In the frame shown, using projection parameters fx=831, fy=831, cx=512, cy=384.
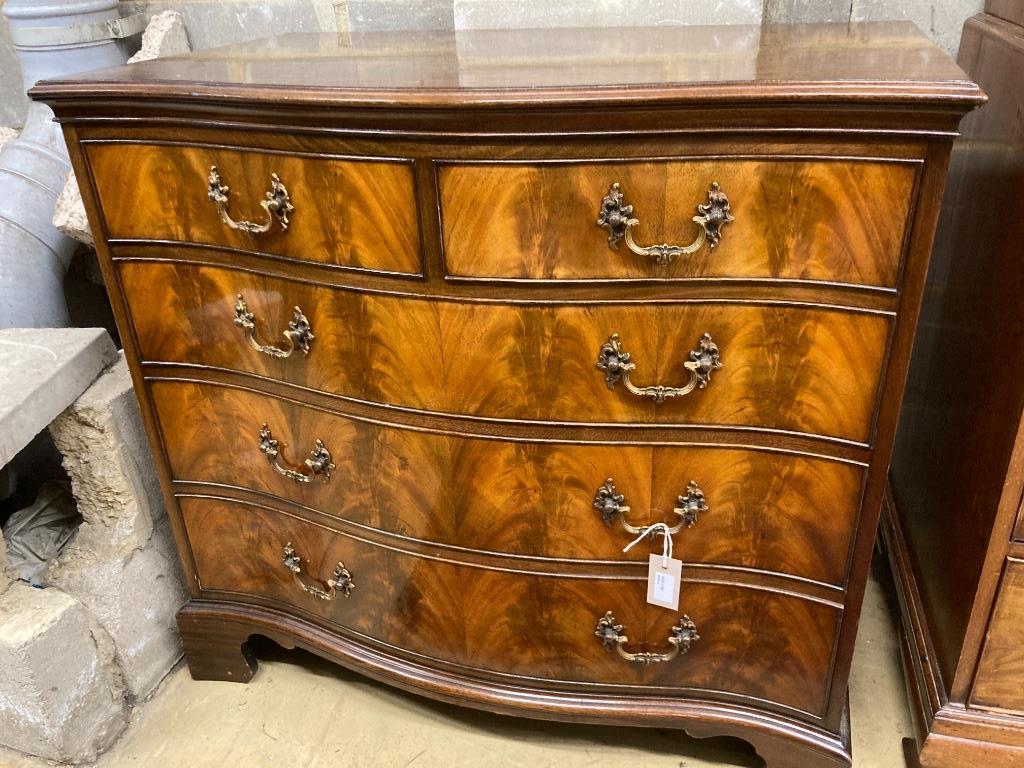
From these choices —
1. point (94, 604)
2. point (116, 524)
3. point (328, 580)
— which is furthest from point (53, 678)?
point (328, 580)

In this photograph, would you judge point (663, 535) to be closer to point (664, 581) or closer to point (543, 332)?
point (664, 581)

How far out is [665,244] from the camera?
0.98 metres

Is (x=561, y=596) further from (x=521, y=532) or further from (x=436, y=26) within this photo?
(x=436, y=26)

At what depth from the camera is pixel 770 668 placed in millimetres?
1246

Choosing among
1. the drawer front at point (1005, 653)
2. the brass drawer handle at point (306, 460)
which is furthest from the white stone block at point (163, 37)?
the drawer front at point (1005, 653)

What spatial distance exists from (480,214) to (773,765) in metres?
0.98

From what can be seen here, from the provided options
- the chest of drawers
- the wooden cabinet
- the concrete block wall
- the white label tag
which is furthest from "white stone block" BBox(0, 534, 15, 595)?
the wooden cabinet

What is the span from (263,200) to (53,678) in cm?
90

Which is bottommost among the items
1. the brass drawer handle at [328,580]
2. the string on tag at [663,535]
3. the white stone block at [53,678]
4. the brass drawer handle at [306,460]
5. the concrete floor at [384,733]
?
the concrete floor at [384,733]

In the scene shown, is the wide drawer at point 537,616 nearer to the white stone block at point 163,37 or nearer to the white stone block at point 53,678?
the white stone block at point 53,678

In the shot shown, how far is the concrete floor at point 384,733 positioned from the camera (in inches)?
56.4

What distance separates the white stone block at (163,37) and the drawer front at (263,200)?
1.95ft

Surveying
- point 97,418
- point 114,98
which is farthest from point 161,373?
point 114,98

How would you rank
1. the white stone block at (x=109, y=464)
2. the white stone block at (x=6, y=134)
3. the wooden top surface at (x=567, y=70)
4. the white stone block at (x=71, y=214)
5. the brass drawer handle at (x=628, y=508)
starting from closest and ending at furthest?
the wooden top surface at (x=567, y=70) → the brass drawer handle at (x=628, y=508) → the white stone block at (x=109, y=464) → the white stone block at (x=71, y=214) → the white stone block at (x=6, y=134)
